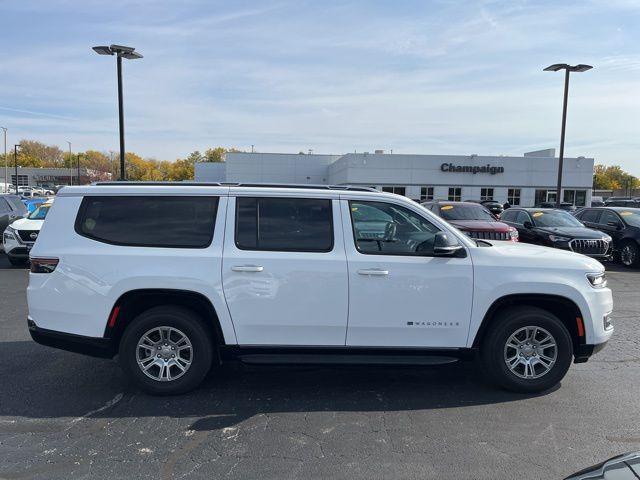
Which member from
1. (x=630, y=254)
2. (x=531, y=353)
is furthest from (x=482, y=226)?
(x=531, y=353)

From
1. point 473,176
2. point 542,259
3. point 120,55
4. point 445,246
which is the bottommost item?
point 542,259

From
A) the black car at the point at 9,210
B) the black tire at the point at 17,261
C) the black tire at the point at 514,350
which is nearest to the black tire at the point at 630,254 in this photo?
the black tire at the point at 514,350

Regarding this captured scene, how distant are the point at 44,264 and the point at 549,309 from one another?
186 inches

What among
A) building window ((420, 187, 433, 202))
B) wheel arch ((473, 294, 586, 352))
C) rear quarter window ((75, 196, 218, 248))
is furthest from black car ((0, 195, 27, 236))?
building window ((420, 187, 433, 202))

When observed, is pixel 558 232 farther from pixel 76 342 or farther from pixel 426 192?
pixel 426 192

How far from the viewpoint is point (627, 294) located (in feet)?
31.2

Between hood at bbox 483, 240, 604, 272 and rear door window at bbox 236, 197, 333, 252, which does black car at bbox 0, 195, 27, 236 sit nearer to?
rear door window at bbox 236, 197, 333, 252

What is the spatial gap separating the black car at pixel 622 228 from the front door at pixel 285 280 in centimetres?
1221

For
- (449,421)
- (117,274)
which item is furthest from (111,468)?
(449,421)

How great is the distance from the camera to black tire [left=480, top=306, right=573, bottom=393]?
173 inches

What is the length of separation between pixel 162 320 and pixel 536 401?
3.48 metres

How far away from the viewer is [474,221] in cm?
1272

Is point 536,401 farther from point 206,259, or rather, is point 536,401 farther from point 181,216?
point 181,216

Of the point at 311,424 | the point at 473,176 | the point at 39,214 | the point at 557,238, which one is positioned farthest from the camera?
the point at 473,176
